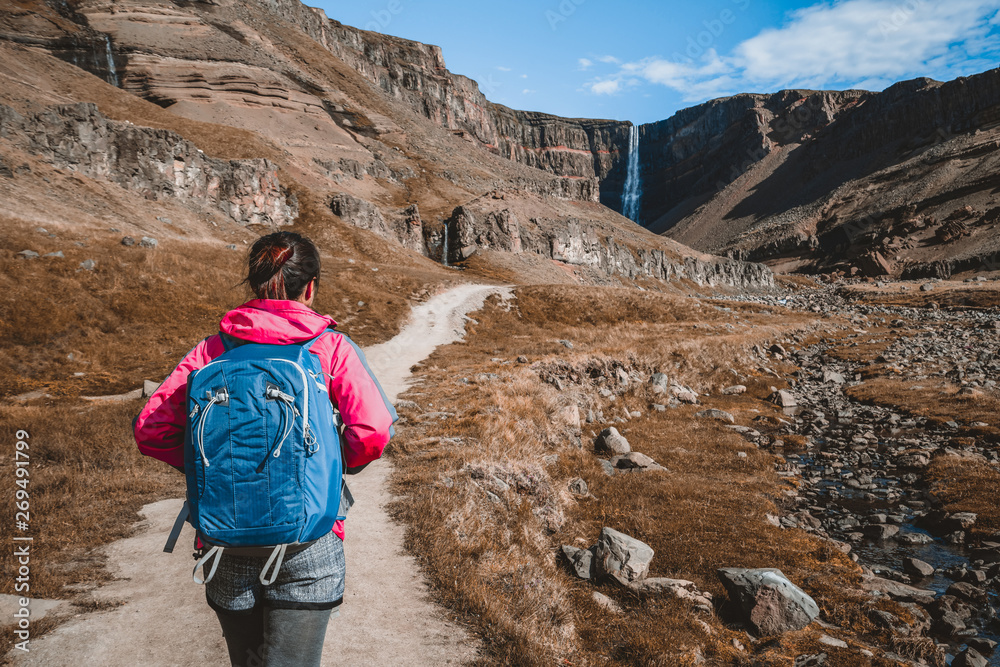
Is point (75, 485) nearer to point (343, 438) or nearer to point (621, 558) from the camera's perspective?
point (343, 438)

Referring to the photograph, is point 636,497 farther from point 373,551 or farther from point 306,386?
point 306,386

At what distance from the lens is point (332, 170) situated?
252ft

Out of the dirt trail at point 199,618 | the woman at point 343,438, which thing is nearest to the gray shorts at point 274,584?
the woman at point 343,438

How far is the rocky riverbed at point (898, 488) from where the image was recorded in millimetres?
7145

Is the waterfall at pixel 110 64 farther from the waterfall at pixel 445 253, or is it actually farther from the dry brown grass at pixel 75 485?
the dry brown grass at pixel 75 485

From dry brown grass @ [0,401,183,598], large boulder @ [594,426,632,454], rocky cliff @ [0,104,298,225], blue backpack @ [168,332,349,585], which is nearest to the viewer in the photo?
blue backpack @ [168,332,349,585]

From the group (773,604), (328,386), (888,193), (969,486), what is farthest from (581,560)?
(888,193)

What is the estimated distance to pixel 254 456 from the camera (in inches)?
85.7

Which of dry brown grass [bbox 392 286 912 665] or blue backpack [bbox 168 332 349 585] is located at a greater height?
blue backpack [bbox 168 332 349 585]

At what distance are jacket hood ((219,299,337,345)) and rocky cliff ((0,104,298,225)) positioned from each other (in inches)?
1768

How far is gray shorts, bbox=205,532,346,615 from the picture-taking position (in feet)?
7.72

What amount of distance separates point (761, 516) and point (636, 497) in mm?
2594

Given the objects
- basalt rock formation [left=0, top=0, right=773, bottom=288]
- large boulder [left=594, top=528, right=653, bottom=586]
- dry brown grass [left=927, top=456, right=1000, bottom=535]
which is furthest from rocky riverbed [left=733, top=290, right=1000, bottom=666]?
basalt rock formation [left=0, top=0, right=773, bottom=288]

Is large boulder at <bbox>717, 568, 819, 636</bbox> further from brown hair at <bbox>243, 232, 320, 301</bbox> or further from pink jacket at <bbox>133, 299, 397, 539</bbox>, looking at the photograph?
brown hair at <bbox>243, 232, 320, 301</bbox>
